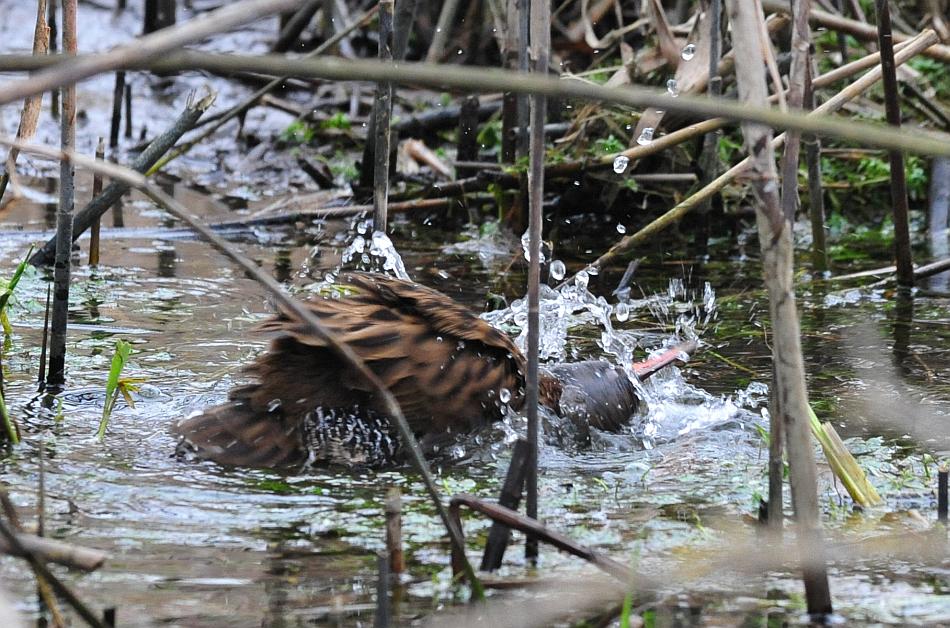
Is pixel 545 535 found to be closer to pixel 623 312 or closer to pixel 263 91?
pixel 623 312

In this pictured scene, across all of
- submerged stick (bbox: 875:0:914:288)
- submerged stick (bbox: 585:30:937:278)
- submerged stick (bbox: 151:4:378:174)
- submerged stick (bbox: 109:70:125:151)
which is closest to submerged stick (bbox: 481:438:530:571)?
submerged stick (bbox: 585:30:937:278)

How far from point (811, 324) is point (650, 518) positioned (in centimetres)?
233

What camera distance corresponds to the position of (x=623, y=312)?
522 cm

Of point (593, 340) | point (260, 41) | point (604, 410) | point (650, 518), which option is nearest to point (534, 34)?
point (650, 518)

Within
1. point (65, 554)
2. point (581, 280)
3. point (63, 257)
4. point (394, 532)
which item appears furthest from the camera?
point (581, 280)

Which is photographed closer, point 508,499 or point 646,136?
point 508,499

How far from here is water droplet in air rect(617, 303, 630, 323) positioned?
16.9 feet

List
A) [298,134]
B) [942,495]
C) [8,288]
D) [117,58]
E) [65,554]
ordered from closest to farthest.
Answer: [117,58] → [65,554] → [942,495] → [8,288] → [298,134]

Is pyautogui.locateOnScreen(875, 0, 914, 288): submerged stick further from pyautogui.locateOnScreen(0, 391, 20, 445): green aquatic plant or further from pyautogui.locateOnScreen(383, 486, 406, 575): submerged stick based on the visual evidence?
pyautogui.locateOnScreen(0, 391, 20, 445): green aquatic plant

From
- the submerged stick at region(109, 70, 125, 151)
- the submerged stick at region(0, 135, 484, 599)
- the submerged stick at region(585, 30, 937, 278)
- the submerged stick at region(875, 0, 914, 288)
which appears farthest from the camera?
the submerged stick at region(109, 70, 125, 151)

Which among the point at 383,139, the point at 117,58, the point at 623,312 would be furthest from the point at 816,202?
the point at 117,58

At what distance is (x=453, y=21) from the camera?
9586 mm

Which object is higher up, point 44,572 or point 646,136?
point 646,136

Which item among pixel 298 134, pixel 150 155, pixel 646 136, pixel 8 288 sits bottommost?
pixel 8 288
